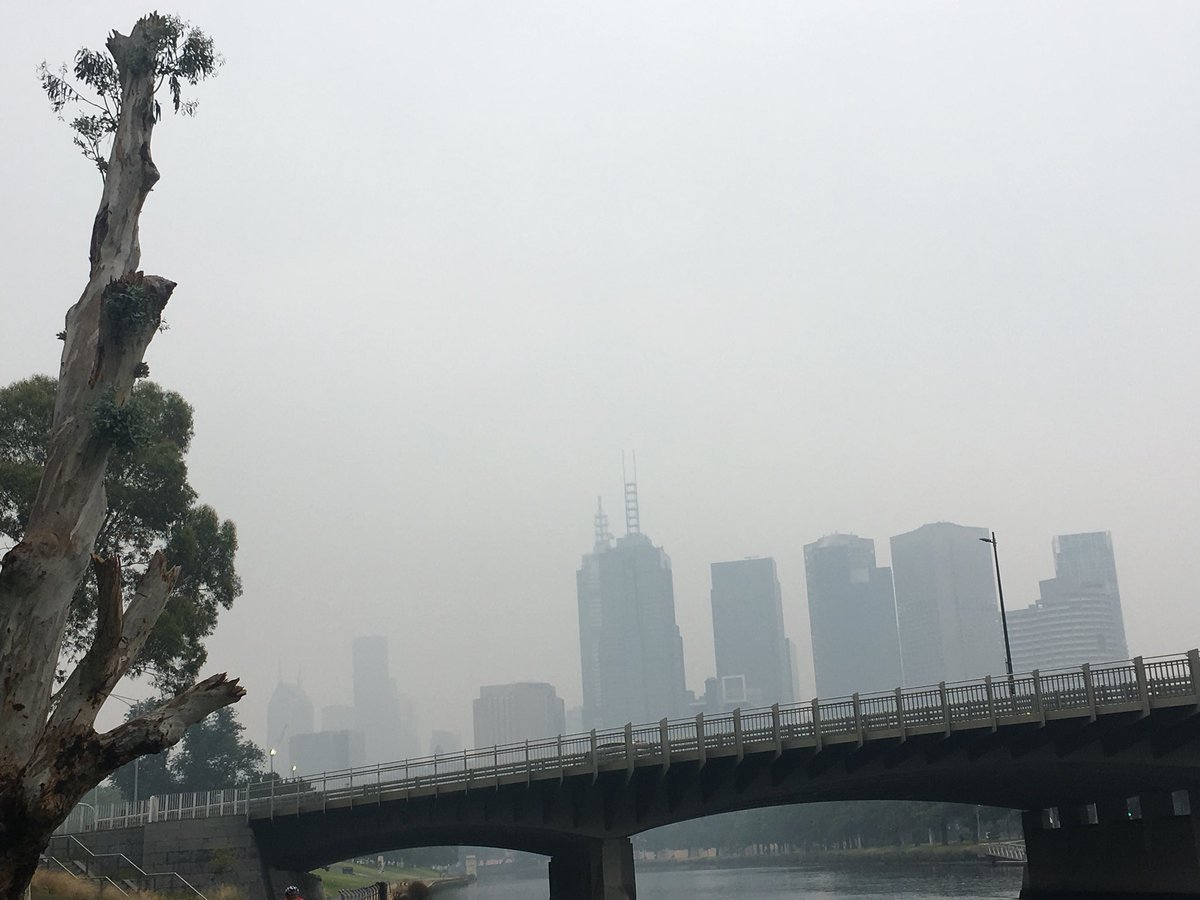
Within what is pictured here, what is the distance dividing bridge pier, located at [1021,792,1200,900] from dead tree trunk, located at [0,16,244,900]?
45.3 m

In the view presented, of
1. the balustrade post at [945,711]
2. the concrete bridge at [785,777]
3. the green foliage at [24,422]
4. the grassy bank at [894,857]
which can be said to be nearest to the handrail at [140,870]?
the concrete bridge at [785,777]

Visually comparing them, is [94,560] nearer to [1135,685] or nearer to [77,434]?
[77,434]

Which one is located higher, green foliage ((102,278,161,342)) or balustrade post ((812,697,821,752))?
green foliage ((102,278,161,342))

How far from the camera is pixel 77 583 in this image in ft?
61.3

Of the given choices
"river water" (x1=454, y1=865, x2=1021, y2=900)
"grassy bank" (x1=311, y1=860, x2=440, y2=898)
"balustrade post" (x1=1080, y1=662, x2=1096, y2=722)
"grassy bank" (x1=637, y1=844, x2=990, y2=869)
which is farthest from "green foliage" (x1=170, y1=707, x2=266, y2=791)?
"balustrade post" (x1=1080, y1=662, x2=1096, y2=722)

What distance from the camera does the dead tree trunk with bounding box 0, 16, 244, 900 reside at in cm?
1712

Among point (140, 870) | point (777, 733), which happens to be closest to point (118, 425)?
point (777, 733)

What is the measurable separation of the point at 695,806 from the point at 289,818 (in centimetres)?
1862

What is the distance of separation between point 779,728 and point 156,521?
28744 mm

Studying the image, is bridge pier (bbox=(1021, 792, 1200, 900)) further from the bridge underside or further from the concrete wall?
the concrete wall

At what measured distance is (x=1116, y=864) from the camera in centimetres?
5384

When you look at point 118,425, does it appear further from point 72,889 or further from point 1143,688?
point 1143,688

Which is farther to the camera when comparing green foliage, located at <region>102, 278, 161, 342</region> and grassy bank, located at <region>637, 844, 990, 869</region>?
grassy bank, located at <region>637, 844, 990, 869</region>

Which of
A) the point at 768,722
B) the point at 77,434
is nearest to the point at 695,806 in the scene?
the point at 768,722
